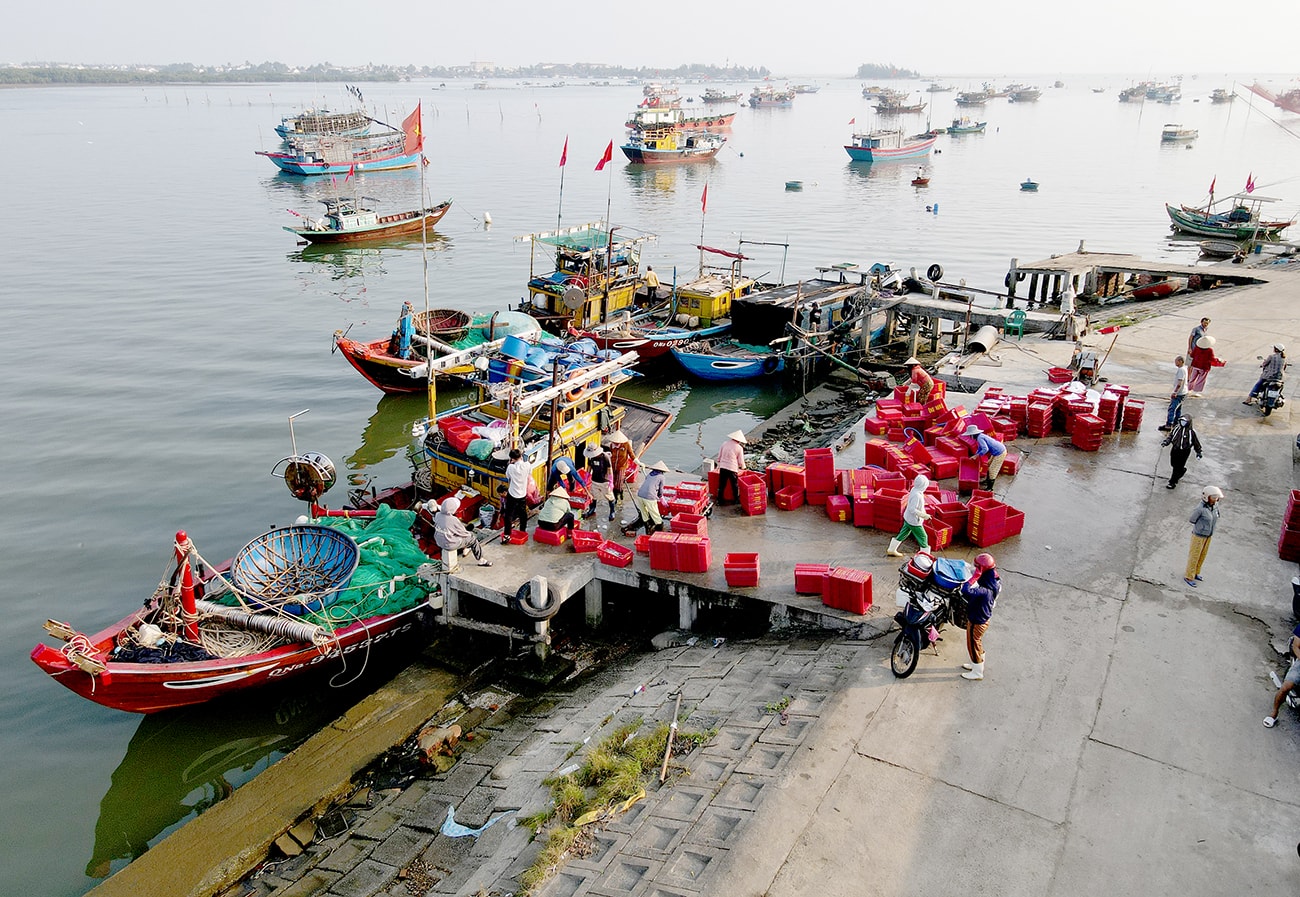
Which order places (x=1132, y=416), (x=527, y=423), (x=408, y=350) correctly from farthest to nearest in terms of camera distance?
(x=408, y=350) → (x=1132, y=416) → (x=527, y=423)

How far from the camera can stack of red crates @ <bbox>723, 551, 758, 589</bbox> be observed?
12.1 m

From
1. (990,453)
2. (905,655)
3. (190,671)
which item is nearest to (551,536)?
(190,671)

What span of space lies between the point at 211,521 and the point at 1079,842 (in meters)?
18.7

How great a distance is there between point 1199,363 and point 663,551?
44.8 feet

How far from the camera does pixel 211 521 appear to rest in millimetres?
20047

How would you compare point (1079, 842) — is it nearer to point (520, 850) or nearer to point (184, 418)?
point (520, 850)

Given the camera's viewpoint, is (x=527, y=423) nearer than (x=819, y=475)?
No

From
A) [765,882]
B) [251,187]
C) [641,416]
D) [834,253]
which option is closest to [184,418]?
[641,416]

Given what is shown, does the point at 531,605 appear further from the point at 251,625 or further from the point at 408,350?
the point at 408,350

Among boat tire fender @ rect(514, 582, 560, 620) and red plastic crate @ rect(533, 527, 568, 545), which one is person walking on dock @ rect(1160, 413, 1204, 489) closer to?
red plastic crate @ rect(533, 527, 568, 545)

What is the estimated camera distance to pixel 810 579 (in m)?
11.8

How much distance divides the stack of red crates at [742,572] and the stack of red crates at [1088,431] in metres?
8.00

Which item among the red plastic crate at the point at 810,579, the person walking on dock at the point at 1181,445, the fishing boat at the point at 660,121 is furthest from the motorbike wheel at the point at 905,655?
the fishing boat at the point at 660,121

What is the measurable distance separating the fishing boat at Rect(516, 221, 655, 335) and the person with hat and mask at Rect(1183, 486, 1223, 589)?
20.0 metres
